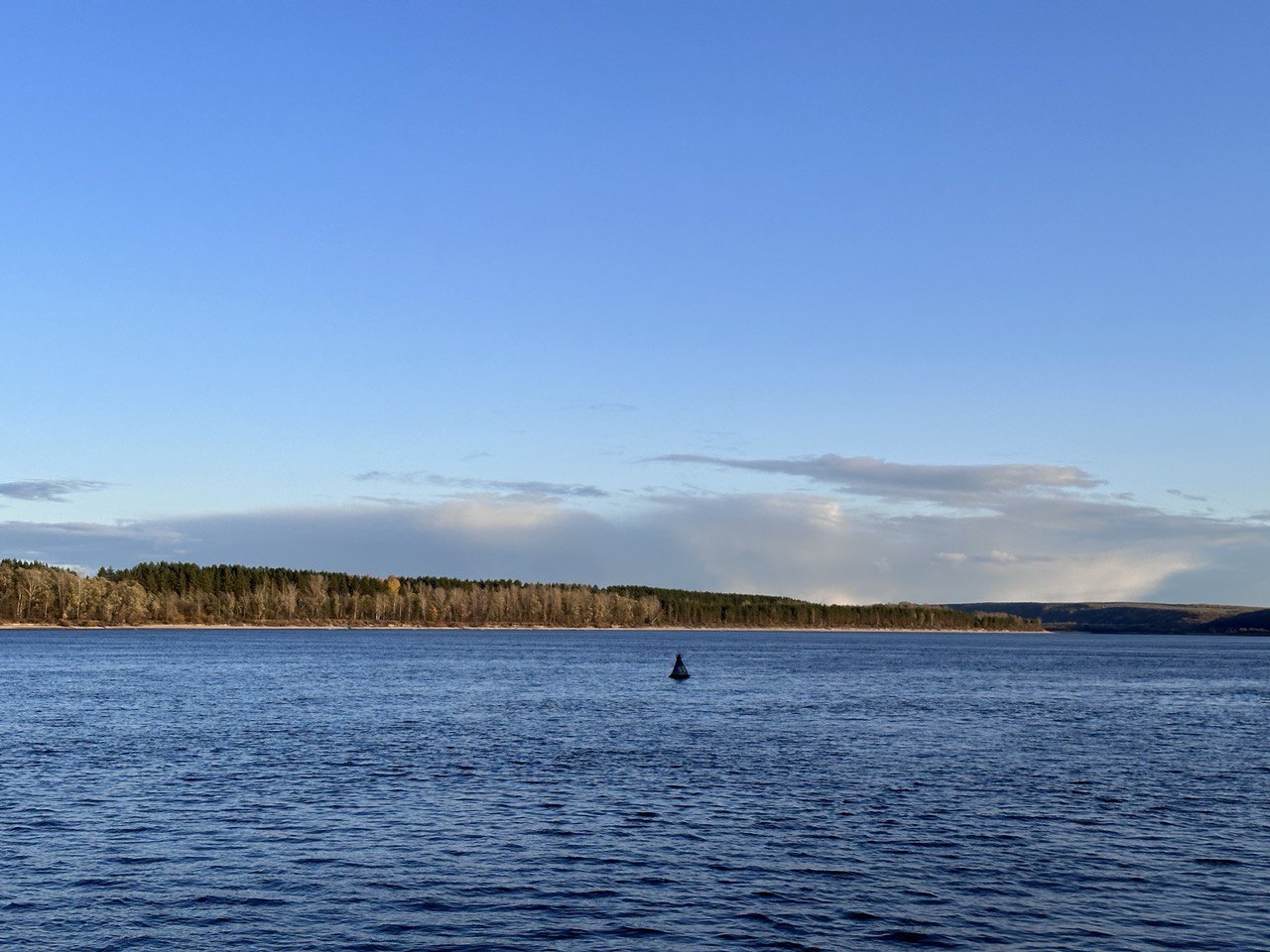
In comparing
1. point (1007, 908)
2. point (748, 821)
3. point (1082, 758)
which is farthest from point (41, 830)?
point (1082, 758)

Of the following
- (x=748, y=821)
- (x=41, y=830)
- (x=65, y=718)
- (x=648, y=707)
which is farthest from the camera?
(x=648, y=707)

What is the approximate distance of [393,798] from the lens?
42500mm

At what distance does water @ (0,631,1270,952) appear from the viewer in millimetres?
26672

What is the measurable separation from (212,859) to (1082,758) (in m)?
41.6

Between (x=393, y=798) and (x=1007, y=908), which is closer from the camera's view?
(x=1007, y=908)

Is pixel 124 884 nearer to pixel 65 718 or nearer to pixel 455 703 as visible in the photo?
pixel 65 718

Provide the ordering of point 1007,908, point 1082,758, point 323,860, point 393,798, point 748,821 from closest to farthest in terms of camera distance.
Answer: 1. point 1007,908
2. point 323,860
3. point 748,821
4. point 393,798
5. point 1082,758

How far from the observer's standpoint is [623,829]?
37.3 metres

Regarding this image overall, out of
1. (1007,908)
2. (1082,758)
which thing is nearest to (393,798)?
(1007,908)

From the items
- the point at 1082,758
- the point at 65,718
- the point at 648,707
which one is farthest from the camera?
the point at 648,707

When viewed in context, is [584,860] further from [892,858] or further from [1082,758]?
[1082,758]

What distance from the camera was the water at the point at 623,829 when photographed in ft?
87.5

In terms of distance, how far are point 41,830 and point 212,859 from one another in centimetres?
752

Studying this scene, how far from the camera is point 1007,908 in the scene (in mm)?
28266
